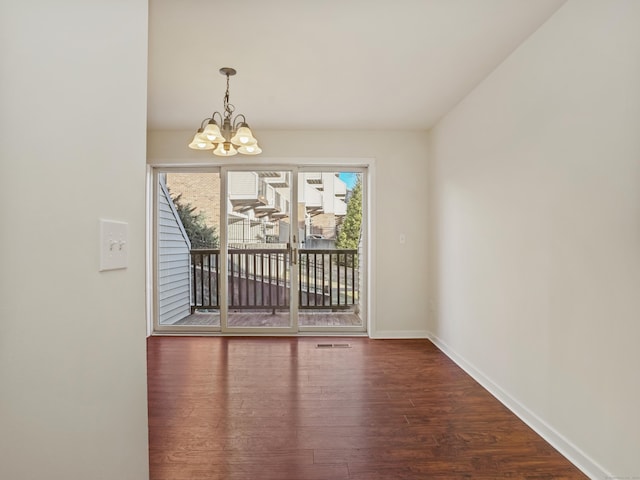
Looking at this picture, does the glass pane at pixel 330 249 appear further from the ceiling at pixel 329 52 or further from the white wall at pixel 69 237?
the white wall at pixel 69 237

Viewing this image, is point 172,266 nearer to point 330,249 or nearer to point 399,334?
point 330,249

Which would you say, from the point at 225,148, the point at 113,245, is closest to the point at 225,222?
the point at 225,148

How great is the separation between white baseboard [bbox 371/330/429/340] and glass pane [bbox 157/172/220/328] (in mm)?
1993

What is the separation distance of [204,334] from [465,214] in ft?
10.6

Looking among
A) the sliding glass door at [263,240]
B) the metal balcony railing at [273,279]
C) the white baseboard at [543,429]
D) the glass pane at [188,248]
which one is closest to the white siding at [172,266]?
the glass pane at [188,248]

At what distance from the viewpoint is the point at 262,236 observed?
4.34m

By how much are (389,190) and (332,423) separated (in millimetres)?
2711

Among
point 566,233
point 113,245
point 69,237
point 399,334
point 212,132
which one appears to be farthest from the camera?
Result: point 399,334

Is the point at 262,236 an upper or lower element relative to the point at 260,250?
upper

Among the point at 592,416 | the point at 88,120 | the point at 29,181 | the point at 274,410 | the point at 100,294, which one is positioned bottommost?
the point at 274,410

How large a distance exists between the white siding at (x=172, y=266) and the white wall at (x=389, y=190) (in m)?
0.72

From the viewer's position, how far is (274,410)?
2338 millimetres

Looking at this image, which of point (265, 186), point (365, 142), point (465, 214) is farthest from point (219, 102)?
point (465, 214)

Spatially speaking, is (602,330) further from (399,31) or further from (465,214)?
(399,31)
